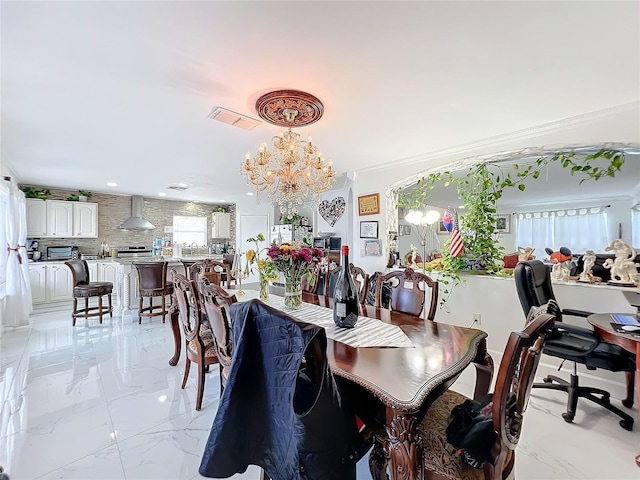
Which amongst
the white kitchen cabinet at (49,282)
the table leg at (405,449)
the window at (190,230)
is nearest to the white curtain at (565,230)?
the table leg at (405,449)

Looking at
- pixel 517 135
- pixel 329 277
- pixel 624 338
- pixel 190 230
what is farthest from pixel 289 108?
pixel 190 230

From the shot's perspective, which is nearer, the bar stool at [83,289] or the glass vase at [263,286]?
the glass vase at [263,286]

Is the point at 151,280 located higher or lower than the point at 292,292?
lower

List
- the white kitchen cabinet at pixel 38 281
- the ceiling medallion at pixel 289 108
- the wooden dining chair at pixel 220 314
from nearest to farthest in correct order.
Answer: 1. the wooden dining chair at pixel 220 314
2. the ceiling medallion at pixel 289 108
3. the white kitchen cabinet at pixel 38 281

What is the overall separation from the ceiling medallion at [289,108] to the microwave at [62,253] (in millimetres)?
6222

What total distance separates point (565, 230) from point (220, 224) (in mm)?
8263

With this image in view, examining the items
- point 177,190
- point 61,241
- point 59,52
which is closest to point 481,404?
point 59,52

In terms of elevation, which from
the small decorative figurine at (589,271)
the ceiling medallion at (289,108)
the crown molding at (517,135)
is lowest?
the small decorative figurine at (589,271)

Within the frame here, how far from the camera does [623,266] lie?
261 cm

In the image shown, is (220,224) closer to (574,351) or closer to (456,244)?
(456,244)

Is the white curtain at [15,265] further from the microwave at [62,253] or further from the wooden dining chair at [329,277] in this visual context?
the wooden dining chair at [329,277]

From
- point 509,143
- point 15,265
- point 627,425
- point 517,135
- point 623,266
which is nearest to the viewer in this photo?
point 627,425

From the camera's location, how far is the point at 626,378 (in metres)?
2.46

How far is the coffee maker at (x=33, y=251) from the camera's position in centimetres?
593
